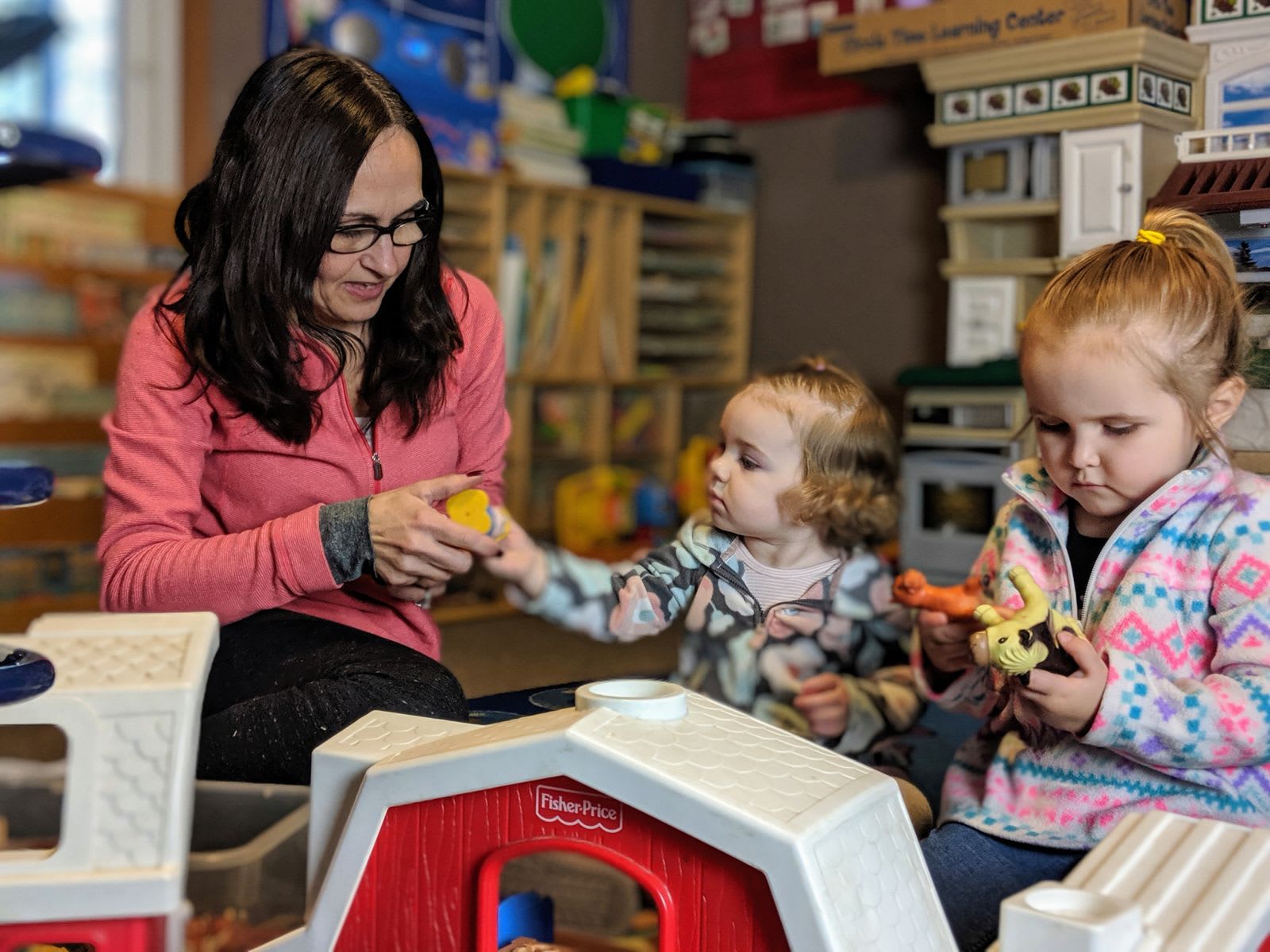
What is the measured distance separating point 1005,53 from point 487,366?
78cm

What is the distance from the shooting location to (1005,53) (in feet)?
5.06

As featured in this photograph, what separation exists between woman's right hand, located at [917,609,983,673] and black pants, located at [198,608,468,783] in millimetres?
371

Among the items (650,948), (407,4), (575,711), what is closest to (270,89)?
(575,711)

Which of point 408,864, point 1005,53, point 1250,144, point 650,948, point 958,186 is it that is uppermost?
point 1005,53

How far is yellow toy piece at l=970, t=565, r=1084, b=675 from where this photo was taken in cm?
78

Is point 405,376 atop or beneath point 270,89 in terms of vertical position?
beneath

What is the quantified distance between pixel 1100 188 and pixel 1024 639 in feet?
1.85

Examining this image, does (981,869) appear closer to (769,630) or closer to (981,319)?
(769,630)

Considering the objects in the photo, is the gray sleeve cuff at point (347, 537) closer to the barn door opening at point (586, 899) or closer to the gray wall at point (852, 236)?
the barn door opening at point (586, 899)

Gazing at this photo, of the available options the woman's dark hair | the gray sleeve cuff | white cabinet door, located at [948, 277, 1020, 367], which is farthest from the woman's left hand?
white cabinet door, located at [948, 277, 1020, 367]

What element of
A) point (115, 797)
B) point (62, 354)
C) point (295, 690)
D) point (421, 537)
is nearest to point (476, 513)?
point (421, 537)

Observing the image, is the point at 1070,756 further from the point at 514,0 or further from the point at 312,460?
the point at 514,0

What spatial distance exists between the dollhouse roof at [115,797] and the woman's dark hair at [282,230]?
40 centimetres

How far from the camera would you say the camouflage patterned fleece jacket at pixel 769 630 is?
106 cm
